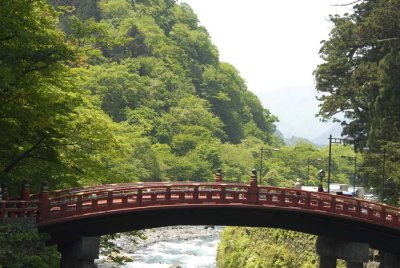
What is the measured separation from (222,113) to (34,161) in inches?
4068

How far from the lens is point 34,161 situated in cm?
3148

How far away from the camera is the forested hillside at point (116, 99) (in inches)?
1102

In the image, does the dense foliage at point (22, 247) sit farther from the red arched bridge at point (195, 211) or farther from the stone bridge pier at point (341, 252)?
the stone bridge pier at point (341, 252)

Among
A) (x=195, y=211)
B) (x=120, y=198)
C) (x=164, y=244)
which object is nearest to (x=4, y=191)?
(x=120, y=198)

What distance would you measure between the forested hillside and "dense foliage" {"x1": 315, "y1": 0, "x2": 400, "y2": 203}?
2004 cm

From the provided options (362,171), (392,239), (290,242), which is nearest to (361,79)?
(362,171)

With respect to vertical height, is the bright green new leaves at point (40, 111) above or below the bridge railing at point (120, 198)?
above

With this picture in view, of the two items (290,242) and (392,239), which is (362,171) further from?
(392,239)

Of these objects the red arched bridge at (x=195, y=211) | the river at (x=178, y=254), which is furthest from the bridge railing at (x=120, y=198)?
the river at (x=178, y=254)

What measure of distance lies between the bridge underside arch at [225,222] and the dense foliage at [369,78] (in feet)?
38.1

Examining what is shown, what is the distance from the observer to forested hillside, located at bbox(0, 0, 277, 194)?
2798 centimetres

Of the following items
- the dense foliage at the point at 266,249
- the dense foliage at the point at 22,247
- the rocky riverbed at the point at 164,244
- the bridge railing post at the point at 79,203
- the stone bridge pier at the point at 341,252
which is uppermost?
the bridge railing post at the point at 79,203

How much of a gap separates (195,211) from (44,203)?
896 cm

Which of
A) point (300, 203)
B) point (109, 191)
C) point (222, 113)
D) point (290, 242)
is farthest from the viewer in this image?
point (222, 113)
